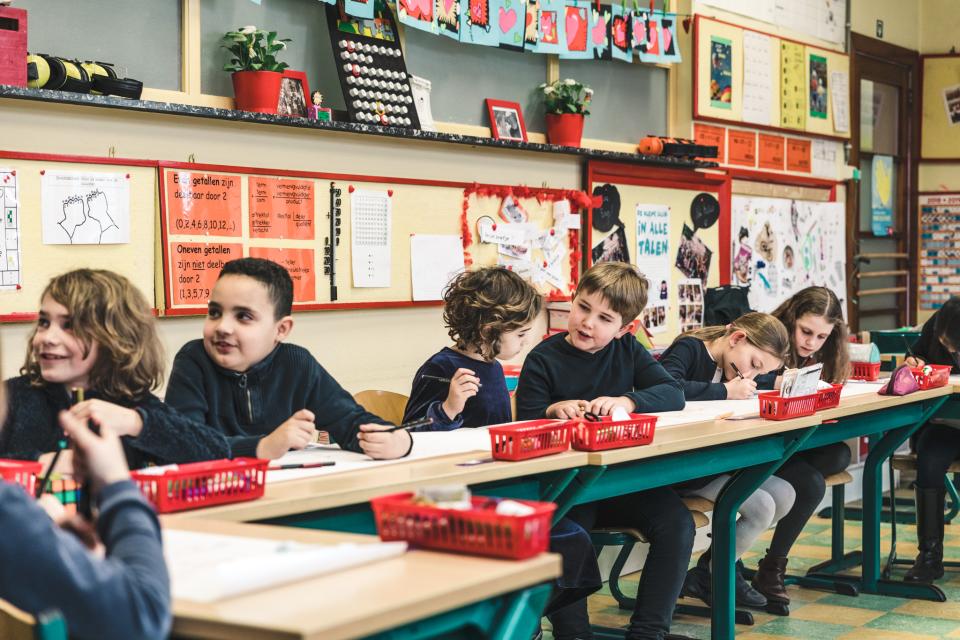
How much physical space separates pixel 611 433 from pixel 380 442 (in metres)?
0.53

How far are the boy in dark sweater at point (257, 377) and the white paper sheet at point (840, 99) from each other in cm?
468

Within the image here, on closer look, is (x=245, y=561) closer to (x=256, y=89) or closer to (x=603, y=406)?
Answer: (x=603, y=406)

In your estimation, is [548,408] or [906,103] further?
[906,103]

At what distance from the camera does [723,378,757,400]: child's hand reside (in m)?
3.85

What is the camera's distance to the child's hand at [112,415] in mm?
2029

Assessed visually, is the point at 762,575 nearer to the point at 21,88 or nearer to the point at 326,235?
the point at 326,235

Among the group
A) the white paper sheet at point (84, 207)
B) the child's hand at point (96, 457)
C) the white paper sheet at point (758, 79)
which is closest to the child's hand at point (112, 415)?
the child's hand at point (96, 457)

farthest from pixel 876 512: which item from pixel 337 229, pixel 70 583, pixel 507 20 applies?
pixel 70 583

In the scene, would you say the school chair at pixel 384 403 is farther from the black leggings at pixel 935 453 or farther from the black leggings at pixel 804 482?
the black leggings at pixel 935 453

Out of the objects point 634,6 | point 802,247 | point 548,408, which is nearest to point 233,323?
point 548,408

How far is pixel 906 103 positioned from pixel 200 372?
599 cm

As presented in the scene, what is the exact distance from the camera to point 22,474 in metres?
1.86

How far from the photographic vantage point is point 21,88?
312 centimetres

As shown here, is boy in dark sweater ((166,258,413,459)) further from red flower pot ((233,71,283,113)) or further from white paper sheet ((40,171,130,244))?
red flower pot ((233,71,283,113))
